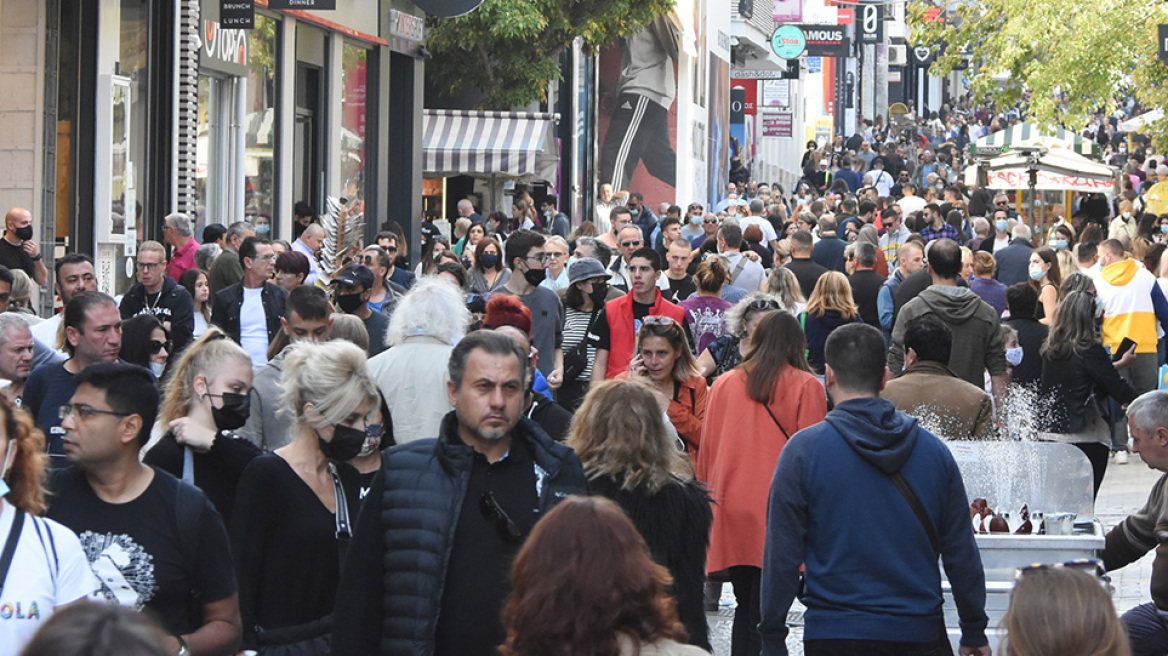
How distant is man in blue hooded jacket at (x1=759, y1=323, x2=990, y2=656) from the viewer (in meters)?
5.24

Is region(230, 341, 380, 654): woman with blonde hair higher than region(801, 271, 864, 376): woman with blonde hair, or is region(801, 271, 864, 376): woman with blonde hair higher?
region(801, 271, 864, 376): woman with blonde hair

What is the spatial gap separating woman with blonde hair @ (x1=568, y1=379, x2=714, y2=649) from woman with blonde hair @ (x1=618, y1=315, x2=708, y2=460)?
2301 millimetres

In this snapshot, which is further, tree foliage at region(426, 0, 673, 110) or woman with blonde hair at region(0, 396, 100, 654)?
tree foliage at region(426, 0, 673, 110)

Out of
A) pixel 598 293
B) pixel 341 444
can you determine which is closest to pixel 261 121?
pixel 598 293

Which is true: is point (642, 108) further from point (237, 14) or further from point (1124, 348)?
point (1124, 348)

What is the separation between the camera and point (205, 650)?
4367mm

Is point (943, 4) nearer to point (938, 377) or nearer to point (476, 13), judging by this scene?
point (476, 13)

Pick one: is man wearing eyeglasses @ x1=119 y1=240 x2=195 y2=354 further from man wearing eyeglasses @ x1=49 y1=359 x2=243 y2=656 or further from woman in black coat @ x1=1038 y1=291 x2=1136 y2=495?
man wearing eyeglasses @ x1=49 y1=359 x2=243 y2=656

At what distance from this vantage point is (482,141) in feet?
90.9

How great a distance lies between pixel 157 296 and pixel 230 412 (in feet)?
18.2

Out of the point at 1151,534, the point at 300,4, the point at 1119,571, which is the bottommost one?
the point at 1119,571

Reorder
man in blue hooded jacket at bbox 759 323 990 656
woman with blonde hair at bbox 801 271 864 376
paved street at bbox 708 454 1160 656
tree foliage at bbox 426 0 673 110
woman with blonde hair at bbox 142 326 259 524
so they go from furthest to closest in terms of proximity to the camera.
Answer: tree foliage at bbox 426 0 673 110
woman with blonde hair at bbox 801 271 864 376
paved street at bbox 708 454 1160 656
woman with blonde hair at bbox 142 326 259 524
man in blue hooded jacket at bbox 759 323 990 656

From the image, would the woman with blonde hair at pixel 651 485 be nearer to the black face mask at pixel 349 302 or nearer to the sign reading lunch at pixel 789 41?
the black face mask at pixel 349 302

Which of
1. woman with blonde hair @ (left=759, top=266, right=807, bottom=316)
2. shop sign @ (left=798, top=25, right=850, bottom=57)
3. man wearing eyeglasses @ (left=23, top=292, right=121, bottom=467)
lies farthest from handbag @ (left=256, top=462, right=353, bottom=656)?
shop sign @ (left=798, top=25, right=850, bottom=57)
